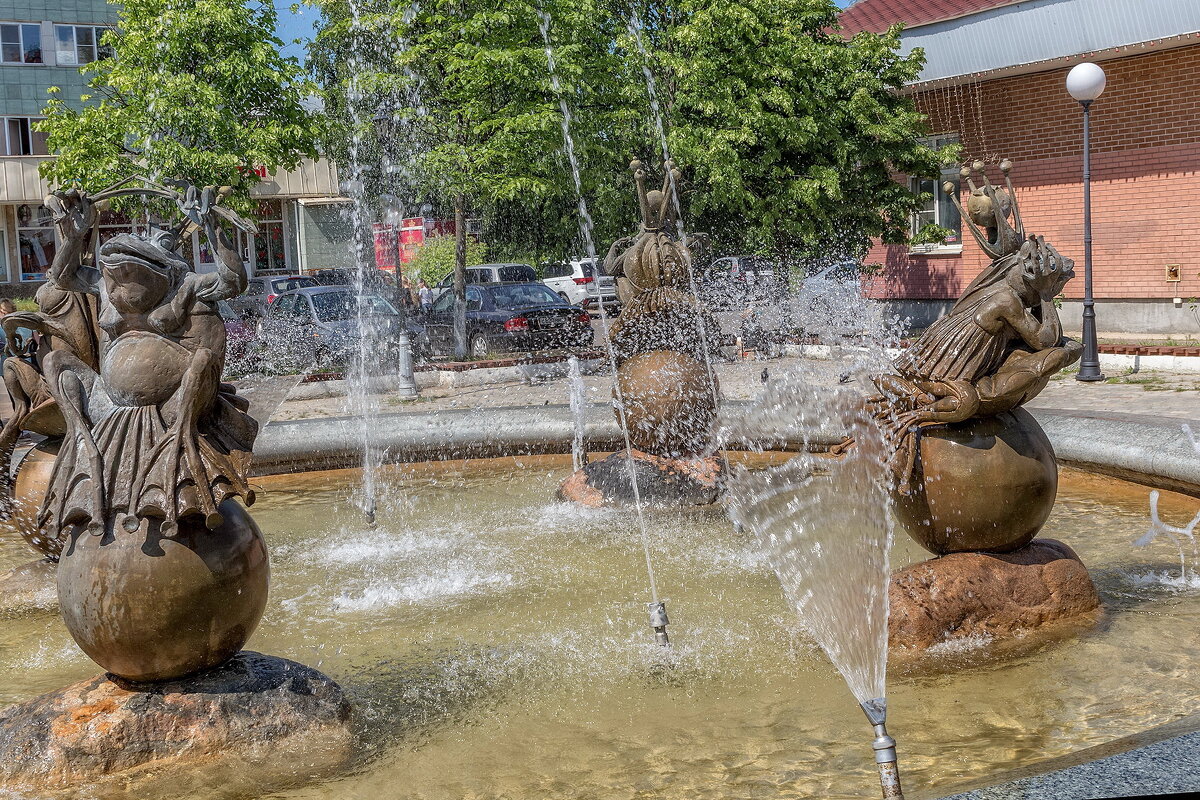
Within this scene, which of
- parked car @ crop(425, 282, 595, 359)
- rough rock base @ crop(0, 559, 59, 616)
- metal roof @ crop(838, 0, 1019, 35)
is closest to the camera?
rough rock base @ crop(0, 559, 59, 616)

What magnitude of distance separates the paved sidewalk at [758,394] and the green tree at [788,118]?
3896mm

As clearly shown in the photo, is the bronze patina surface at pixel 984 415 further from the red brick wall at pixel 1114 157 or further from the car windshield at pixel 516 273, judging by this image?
the car windshield at pixel 516 273

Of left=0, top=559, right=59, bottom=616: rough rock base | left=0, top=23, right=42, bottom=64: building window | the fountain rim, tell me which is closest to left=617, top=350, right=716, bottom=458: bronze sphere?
the fountain rim

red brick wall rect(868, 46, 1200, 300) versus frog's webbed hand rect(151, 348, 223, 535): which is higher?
red brick wall rect(868, 46, 1200, 300)

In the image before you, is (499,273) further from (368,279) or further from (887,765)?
(887,765)

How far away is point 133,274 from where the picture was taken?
419cm

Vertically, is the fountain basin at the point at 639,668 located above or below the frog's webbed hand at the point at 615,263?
below

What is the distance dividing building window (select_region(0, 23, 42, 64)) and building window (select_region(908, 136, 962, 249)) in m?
30.7

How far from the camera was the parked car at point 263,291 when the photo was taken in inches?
1007

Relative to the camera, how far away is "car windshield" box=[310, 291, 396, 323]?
68.4ft

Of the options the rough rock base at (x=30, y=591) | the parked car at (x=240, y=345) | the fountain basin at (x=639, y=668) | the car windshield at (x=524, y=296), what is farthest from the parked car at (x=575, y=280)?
the rough rock base at (x=30, y=591)

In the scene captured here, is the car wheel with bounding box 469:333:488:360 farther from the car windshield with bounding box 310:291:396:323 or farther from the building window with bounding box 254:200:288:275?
the building window with bounding box 254:200:288:275

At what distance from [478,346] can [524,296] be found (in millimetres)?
1935

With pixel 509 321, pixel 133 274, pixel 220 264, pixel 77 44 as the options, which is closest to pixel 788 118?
pixel 509 321
